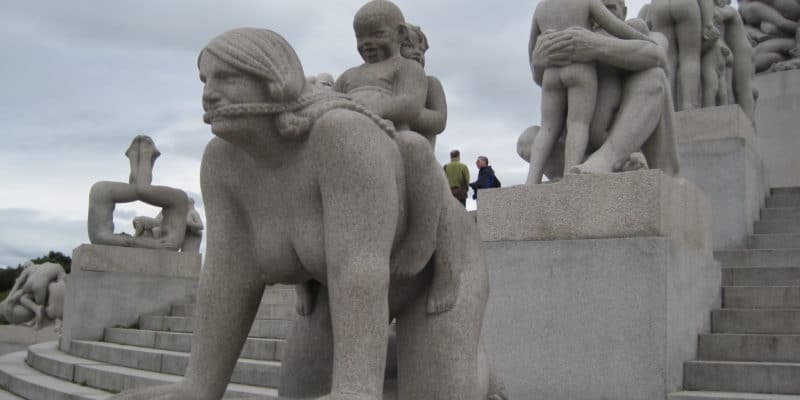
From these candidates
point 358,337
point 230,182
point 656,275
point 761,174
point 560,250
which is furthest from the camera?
point 761,174

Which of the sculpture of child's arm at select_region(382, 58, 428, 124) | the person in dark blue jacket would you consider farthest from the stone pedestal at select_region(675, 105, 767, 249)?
the sculpture of child's arm at select_region(382, 58, 428, 124)

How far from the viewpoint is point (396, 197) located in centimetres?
276

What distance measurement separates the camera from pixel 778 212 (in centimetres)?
1006

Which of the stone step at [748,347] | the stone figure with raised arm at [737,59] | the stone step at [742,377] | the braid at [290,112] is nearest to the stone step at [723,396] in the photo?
the stone step at [742,377]

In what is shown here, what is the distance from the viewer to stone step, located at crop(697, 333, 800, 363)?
19.6ft

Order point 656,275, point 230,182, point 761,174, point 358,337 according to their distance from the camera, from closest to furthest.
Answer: point 358,337 → point 230,182 → point 656,275 → point 761,174

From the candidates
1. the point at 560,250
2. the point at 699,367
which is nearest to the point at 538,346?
the point at 560,250

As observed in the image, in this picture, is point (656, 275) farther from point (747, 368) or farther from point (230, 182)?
point (230, 182)

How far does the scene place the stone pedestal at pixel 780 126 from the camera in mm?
14195

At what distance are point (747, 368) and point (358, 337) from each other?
3.97m

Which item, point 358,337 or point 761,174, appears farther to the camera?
point 761,174

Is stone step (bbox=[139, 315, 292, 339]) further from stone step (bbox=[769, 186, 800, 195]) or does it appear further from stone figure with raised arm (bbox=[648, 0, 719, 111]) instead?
stone step (bbox=[769, 186, 800, 195])

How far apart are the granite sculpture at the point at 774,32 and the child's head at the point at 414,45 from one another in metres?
12.9

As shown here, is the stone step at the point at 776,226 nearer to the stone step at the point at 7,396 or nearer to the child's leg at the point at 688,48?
the child's leg at the point at 688,48
